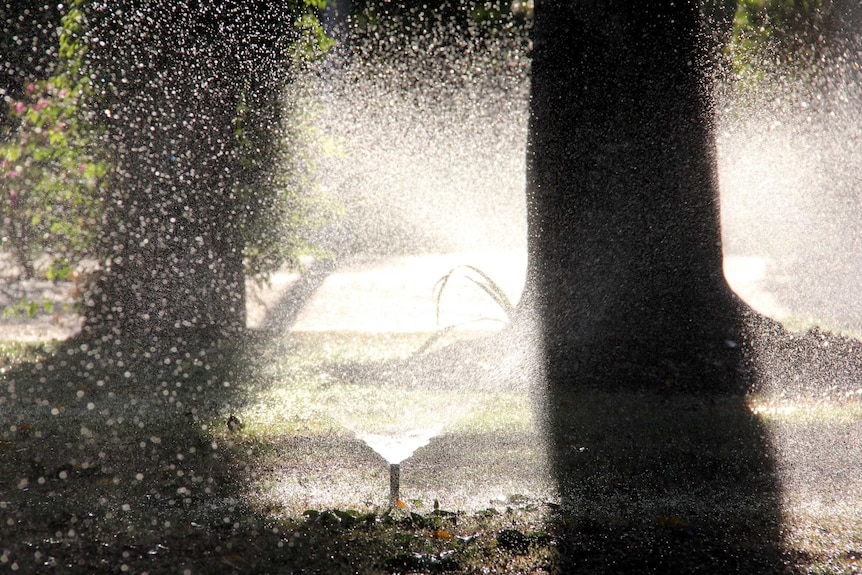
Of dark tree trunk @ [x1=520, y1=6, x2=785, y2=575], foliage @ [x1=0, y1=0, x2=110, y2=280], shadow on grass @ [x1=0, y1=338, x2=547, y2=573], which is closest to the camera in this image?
shadow on grass @ [x1=0, y1=338, x2=547, y2=573]

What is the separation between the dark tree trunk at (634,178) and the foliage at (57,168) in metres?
3.21

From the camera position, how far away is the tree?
556cm

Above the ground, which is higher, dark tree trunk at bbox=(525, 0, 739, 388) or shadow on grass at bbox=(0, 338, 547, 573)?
dark tree trunk at bbox=(525, 0, 739, 388)

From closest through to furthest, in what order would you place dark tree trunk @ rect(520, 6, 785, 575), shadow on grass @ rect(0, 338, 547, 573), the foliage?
1. shadow on grass @ rect(0, 338, 547, 573)
2. dark tree trunk @ rect(520, 6, 785, 575)
3. the foliage

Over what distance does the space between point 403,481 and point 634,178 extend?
2.29 metres

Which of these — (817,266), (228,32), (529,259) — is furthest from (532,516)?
(817,266)

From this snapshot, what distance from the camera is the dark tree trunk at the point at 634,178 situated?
13.9 ft

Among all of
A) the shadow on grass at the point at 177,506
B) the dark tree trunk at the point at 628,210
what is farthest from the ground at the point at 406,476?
the dark tree trunk at the point at 628,210

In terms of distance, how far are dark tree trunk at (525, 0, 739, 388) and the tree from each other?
2.25m

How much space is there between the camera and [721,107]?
6.80 metres

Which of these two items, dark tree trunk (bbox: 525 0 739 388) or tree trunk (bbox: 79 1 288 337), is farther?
tree trunk (bbox: 79 1 288 337)

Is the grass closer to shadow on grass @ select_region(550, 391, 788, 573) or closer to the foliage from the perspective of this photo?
shadow on grass @ select_region(550, 391, 788, 573)

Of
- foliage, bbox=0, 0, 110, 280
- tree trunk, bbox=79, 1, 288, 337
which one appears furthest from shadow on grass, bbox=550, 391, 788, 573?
foliage, bbox=0, 0, 110, 280

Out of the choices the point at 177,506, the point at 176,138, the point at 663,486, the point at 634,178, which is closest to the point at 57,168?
the point at 176,138
